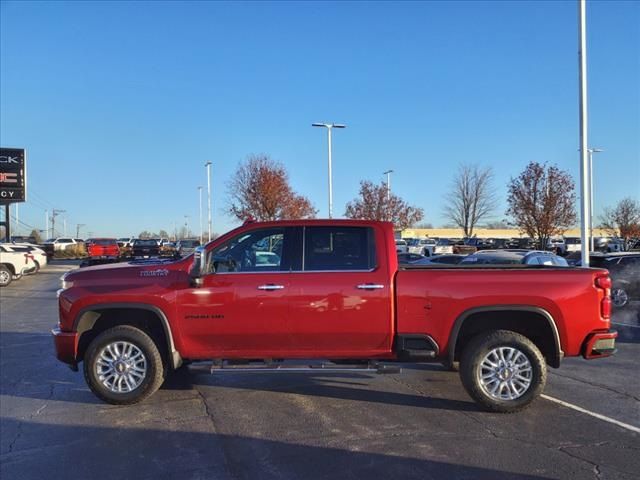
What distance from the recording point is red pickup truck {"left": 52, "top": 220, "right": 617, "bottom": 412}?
571 cm

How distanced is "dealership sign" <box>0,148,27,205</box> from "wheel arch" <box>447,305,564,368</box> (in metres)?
29.8

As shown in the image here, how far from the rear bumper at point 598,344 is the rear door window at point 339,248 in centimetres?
236

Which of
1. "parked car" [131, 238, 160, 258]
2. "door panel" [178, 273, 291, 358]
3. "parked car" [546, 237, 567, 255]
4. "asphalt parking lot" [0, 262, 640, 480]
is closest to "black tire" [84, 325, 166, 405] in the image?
"asphalt parking lot" [0, 262, 640, 480]

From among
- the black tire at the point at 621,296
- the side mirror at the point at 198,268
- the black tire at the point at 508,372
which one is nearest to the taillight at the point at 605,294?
the black tire at the point at 508,372

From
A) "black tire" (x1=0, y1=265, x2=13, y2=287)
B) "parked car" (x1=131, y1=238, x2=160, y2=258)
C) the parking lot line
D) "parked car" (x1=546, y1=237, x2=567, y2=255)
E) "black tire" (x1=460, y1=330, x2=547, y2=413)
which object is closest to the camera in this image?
the parking lot line

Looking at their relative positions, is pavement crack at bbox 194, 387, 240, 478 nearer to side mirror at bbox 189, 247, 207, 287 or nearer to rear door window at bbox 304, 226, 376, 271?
side mirror at bbox 189, 247, 207, 287

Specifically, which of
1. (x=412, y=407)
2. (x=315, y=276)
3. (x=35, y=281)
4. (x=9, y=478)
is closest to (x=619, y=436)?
(x=412, y=407)

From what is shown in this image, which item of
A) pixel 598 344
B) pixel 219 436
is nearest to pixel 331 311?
pixel 219 436

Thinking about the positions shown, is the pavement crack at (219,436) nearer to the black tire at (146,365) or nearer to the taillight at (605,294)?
the black tire at (146,365)

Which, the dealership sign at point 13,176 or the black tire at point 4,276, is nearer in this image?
the black tire at point 4,276

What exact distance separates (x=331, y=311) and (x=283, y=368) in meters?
0.79

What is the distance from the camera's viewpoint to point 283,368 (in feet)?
19.0

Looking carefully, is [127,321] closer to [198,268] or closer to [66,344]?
[66,344]

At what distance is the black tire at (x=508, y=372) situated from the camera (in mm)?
5680
